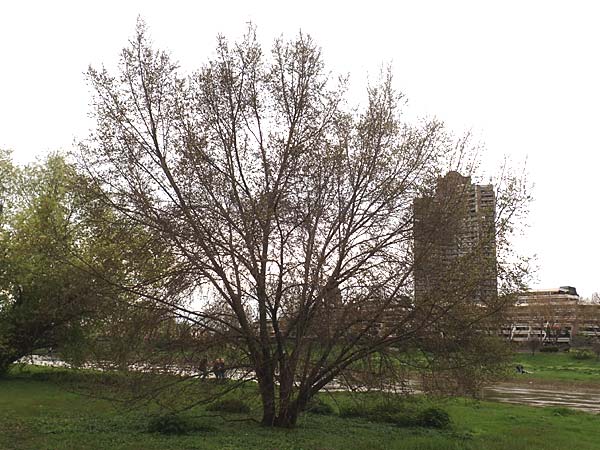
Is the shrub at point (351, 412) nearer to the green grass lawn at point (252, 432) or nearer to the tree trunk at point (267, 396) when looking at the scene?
the green grass lawn at point (252, 432)

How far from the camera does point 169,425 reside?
14.6 metres

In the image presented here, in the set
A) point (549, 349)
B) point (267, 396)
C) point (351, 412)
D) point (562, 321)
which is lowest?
point (549, 349)

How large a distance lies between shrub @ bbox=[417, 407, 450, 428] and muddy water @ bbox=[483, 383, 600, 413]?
33.2ft

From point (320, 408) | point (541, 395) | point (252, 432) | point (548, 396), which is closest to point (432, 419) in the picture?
point (320, 408)

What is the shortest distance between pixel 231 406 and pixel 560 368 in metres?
51.5

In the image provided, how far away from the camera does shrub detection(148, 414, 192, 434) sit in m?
14.5

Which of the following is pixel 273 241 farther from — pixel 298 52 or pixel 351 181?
pixel 298 52

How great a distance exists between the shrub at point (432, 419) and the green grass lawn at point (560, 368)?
25309 millimetres

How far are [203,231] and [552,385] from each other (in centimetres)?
3744

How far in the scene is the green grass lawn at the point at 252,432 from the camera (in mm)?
13227

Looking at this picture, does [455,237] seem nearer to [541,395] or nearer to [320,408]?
[320,408]

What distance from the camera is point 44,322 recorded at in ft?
90.5

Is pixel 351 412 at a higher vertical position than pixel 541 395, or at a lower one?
higher

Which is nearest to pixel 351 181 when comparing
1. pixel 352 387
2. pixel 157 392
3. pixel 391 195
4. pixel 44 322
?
pixel 391 195
